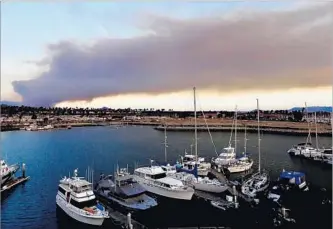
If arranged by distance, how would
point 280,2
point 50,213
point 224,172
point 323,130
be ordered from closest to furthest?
1. point 280,2
2. point 50,213
3. point 224,172
4. point 323,130

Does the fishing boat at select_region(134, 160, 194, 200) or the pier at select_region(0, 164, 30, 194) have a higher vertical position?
the fishing boat at select_region(134, 160, 194, 200)

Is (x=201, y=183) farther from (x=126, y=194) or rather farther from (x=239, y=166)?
(x=239, y=166)

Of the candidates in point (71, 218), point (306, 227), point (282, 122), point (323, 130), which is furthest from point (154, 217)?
point (282, 122)

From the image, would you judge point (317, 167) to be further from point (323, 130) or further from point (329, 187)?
point (323, 130)

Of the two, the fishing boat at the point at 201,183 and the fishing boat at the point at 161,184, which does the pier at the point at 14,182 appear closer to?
the fishing boat at the point at 161,184

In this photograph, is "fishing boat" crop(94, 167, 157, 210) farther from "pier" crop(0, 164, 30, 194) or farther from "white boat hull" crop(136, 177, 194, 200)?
"pier" crop(0, 164, 30, 194)

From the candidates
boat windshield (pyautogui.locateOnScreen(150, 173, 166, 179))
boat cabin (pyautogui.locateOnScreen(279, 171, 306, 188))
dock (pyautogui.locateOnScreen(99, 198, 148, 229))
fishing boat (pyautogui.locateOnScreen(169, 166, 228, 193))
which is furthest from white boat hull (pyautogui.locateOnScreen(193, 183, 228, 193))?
dock (pyautogui.locateOnScreen(99, 198, 148, 229))

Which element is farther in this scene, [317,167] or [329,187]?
[317,167]
